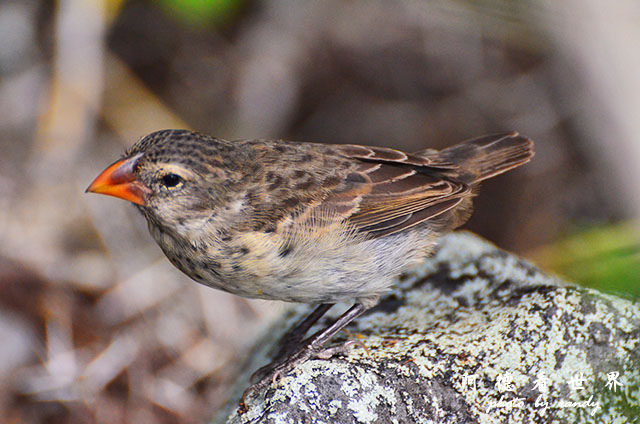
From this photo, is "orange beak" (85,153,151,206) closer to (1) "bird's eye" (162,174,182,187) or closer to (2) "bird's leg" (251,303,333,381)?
(1) "bird's eye" (162,174,182,187)

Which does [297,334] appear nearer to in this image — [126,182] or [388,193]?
[388,193]

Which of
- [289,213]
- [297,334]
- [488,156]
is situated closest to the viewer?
[289,213]

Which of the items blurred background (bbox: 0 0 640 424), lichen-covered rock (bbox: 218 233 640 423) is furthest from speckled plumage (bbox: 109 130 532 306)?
blurred background (bbox: 0 0 640 424)

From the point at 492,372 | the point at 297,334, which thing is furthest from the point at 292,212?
the point at 492,372

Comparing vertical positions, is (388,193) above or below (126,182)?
below

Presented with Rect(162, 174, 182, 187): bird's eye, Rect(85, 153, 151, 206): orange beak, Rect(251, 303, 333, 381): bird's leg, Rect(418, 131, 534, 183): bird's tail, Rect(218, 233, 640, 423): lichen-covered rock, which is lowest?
Rect(218, 233, 640, 423): lichen-covered rock

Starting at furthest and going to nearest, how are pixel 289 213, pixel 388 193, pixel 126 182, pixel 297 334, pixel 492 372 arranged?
pixel 297 334, pixel 388 193, pixel 289 213, pixel 126 182, pixel 492 372

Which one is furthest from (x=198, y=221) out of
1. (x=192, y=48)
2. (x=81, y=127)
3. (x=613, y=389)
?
(x=192, y=48)
